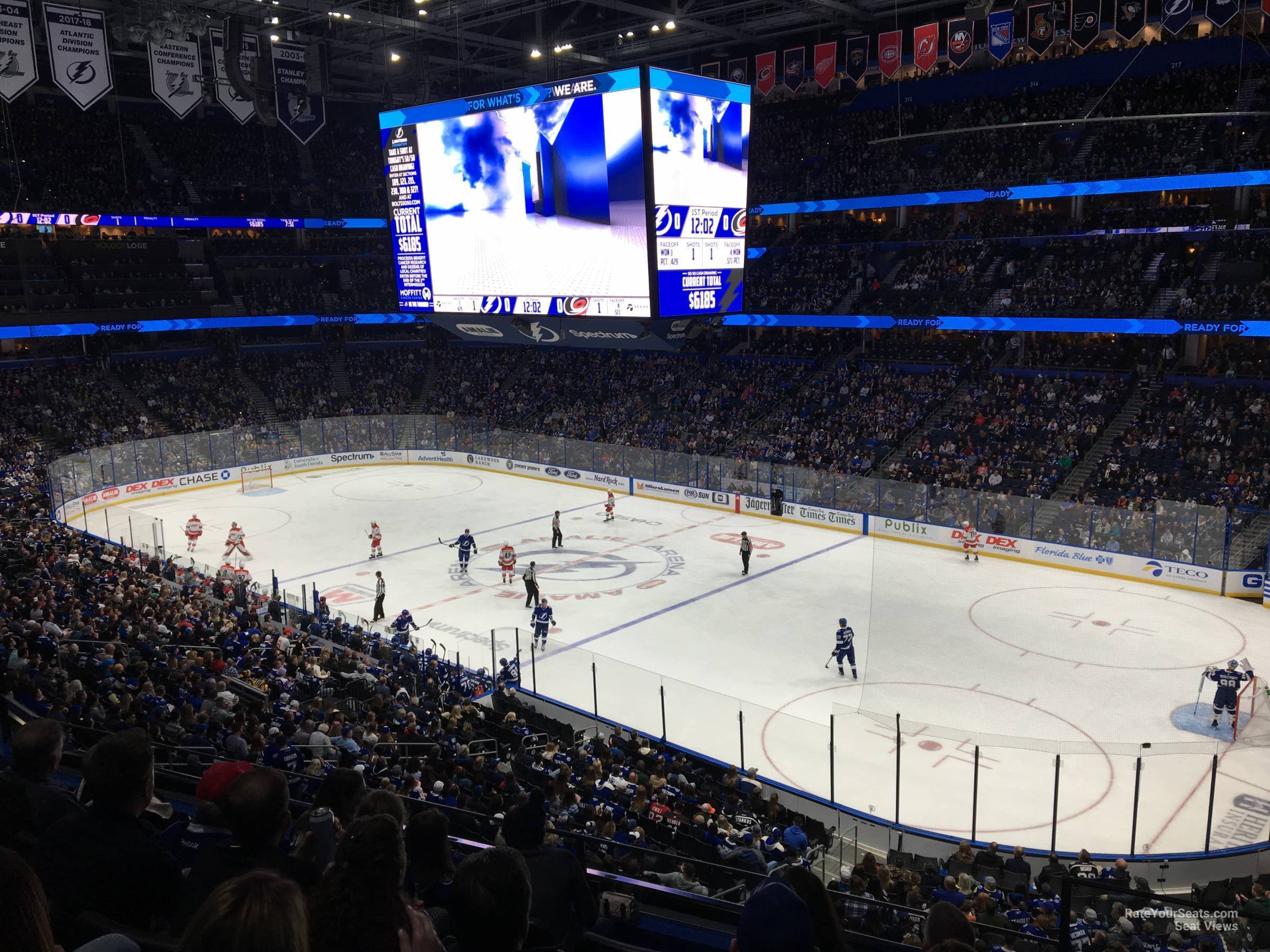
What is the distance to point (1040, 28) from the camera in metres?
30.6

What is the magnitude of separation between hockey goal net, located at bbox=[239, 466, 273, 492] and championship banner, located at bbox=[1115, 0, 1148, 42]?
A: 3413cm

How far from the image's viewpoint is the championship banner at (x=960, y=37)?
98.0ft

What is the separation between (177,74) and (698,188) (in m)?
14.4

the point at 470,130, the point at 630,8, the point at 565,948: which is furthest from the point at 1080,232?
the point at 565,948

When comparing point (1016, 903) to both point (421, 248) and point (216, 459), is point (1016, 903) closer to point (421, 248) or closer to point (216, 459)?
point (421, 248)

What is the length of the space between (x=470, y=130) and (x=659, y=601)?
1447 centimetres

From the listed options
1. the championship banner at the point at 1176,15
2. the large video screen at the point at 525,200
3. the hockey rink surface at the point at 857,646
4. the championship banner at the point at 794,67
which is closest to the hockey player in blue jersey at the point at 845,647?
the hockey rink surface at the point at 857,646

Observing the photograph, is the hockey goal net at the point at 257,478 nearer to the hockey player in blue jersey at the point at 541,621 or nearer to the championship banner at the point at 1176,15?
the hockey player in blue jersey at the point at 541,621

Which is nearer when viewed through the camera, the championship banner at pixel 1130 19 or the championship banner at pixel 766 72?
the championship banner at pixel 1130 19

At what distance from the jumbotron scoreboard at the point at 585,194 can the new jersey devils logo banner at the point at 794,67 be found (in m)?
11.9

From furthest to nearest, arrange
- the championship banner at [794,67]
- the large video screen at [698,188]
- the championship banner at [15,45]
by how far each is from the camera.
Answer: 1. the championship banner at [794,67]
2. the large video screen at [698,188]
3. the championship banner at [15,45]

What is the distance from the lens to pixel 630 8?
34.8 m

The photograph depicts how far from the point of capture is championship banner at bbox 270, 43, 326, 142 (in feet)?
88.9

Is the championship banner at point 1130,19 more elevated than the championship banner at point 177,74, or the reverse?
the championship banner at point 1130,19
